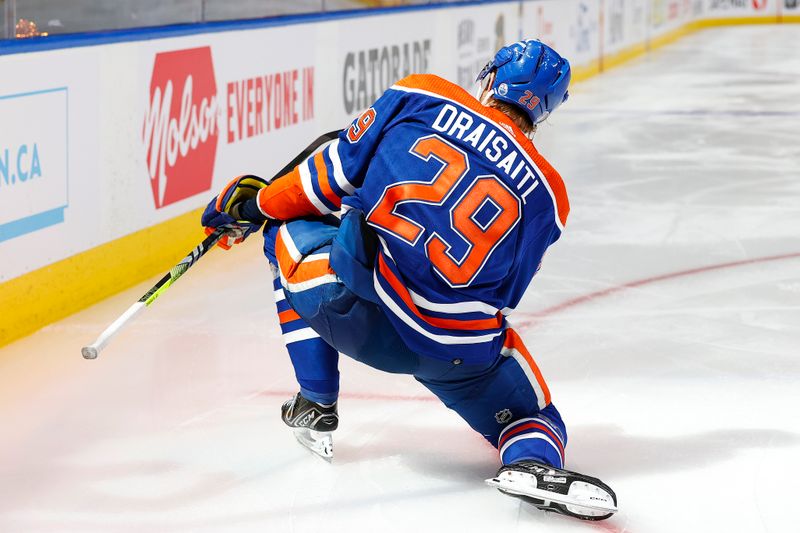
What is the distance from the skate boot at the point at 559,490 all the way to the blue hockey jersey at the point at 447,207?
0.21 meters

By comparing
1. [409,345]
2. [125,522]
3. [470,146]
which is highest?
[470,146]

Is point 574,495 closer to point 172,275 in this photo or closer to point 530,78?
point 530,78

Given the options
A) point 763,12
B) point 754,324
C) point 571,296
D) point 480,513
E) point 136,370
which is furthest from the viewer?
point 763,12

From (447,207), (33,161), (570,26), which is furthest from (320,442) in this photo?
(570,26)

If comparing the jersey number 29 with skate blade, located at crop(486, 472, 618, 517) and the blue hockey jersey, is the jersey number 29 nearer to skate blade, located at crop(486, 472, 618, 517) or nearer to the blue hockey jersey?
the blue hockey jersey

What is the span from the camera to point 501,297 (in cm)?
208

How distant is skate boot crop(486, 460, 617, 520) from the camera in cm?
200

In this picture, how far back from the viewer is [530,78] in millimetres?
2047

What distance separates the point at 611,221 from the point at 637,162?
1584 mm

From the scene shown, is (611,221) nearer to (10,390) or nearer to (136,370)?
(136,370)

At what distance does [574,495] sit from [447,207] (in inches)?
20.3

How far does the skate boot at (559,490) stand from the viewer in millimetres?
1997

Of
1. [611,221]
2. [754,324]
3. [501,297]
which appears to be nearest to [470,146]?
[501,297]

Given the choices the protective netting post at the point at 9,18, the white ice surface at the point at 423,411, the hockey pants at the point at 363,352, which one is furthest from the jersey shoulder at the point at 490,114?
the protective netting post at the point at 9,18
